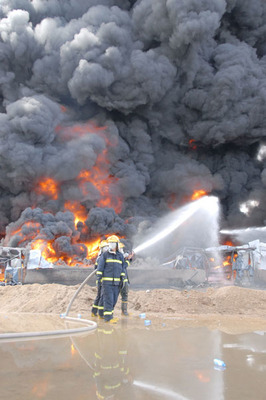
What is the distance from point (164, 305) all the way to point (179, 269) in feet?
38.5

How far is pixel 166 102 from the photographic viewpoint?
129 ft

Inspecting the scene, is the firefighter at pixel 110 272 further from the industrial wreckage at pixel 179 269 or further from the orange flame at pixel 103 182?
the orange flame at pixel 103 182

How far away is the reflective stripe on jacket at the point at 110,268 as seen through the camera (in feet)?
25.0

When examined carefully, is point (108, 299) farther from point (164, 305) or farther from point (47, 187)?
point (47, 187)

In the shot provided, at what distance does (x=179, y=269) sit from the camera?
21094mm

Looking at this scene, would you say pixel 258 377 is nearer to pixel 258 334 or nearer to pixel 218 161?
pixel 258 334

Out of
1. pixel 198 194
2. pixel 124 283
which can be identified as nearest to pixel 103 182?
pixel 198 194

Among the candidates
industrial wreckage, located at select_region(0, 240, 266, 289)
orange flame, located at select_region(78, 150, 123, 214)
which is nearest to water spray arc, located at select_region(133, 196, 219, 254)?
orange flame, located at select_region(78, 150, 123, 214)

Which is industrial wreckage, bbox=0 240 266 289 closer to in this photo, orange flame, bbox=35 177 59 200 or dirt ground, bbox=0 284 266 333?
dirt ground, bbox=0 284 266 333

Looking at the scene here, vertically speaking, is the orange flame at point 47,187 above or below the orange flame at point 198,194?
below

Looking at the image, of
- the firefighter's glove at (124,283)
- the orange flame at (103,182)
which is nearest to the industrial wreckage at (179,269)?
the firefighter's glove at (124,283)

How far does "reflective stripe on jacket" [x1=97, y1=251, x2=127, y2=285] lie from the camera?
7625 millimetres

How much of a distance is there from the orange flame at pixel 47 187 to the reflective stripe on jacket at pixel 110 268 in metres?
25.3

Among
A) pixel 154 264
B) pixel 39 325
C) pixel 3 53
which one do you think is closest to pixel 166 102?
pixel 3 53
